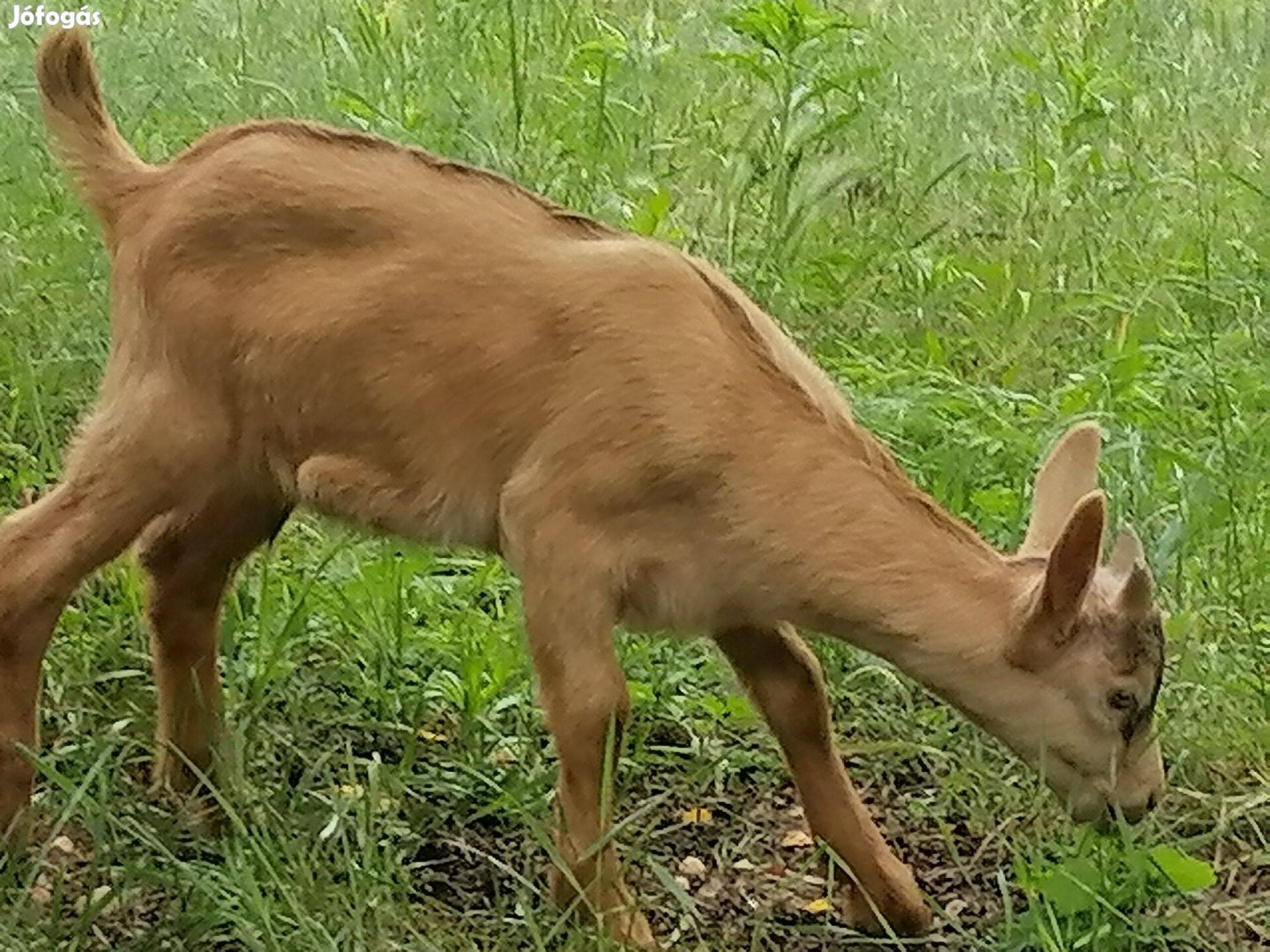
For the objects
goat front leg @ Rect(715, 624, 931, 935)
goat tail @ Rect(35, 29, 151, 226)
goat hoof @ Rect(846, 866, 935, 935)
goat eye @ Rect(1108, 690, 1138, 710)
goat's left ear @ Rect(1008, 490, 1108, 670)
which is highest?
goat tail @ Rect(35, 29, 151, 226)

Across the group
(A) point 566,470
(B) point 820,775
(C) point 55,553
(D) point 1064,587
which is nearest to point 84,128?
(C) point 55,553

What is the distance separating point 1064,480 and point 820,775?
2.17 ft

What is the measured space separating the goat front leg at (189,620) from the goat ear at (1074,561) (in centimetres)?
141

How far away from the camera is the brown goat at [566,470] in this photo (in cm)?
338

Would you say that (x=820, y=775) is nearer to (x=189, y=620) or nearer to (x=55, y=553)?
(x=189, y=620)

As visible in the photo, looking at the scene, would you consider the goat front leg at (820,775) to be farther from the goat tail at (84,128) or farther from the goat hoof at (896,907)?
the goat tail at (84,128)

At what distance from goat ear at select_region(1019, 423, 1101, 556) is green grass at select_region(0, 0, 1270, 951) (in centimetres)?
48

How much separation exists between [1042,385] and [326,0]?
10.2 ft

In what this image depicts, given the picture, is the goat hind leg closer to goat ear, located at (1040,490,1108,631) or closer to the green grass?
the green grass

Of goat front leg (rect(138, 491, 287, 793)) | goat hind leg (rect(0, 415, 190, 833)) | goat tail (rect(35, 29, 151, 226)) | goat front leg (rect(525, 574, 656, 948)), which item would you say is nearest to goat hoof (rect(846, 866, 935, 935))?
goat front leg (rect(525, 574, 656, 948))

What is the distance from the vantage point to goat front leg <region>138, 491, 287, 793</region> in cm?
A: 388

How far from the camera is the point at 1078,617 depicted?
10.9ft

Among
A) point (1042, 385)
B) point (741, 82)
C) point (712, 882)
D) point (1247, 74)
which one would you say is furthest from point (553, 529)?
point (1247, 74)

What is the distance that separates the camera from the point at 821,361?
5.54 m
